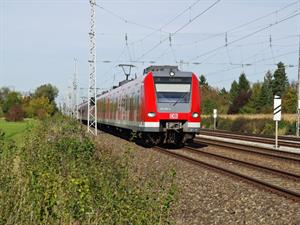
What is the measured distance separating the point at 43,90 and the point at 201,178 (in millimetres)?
104322

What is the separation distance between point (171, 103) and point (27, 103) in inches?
3654

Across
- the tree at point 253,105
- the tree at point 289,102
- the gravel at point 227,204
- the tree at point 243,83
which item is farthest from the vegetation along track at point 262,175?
the tree at point 243,83

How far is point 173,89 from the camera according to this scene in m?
20.1

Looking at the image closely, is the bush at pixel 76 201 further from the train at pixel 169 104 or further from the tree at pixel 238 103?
the tree at pixel 238 103

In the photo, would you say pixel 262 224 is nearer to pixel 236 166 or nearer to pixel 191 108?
pixel 236 166

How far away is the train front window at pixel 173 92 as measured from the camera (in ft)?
65.5

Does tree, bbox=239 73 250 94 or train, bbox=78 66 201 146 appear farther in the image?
tree, bbox=239 73 250 94

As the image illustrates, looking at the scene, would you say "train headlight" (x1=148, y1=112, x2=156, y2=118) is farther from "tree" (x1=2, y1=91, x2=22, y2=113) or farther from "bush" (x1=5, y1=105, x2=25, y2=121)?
"tree" (x1=2, y1=91, x2=22, y2=113)

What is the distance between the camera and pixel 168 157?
17328 mm

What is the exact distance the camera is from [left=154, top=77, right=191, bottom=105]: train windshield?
20.0 metres

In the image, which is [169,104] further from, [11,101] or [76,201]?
[11,101]

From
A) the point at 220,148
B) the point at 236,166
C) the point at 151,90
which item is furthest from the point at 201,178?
the point at 220,148

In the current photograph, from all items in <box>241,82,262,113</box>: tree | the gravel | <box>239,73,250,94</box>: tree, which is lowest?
the gravel

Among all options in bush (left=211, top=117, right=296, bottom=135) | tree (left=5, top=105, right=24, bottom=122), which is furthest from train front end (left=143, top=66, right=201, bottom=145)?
tree (left=5, top=105, right=24, bottom=122)
